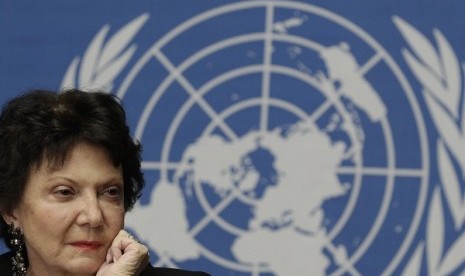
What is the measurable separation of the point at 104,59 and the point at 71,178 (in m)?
0.90

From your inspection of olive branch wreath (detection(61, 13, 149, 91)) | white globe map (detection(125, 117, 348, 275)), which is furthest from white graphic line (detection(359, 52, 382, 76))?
olive branch wreath (detection(61, 13, 149, 91))

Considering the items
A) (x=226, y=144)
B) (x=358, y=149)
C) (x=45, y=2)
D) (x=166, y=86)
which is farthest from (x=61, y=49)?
(x=358, y=149)

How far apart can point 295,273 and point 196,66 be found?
2.02 ft

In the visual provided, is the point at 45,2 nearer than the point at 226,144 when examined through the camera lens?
No

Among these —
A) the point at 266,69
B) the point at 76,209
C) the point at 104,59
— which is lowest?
the point at 76,209

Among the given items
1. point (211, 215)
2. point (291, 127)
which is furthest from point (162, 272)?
point (291, 127)

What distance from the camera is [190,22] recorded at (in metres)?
2.76

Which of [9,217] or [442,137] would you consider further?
[442,137]

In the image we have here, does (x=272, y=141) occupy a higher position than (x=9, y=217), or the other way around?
(x=272, y=141)

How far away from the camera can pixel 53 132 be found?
6.46 ft

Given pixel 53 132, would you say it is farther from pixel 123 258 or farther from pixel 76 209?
pixel 123 258

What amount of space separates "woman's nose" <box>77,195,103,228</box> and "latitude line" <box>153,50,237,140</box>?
0.80m

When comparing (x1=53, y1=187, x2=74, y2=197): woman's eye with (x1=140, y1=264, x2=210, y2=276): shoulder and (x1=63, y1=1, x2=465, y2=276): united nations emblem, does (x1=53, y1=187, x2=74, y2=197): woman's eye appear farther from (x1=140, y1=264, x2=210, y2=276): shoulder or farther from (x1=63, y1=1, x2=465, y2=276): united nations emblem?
(x1=63, y1=1, x2=465, y2=276): united nations emblem

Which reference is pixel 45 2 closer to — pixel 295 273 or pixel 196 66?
pixel 196 66
